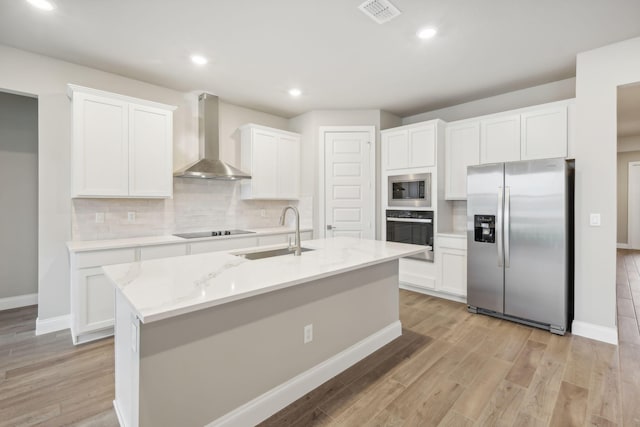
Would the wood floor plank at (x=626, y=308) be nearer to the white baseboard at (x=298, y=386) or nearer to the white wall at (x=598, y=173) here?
the white wall at (x=598, y=173)

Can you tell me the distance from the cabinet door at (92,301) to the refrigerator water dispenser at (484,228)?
3794 mm

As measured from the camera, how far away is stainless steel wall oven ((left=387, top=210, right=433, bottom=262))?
414cm

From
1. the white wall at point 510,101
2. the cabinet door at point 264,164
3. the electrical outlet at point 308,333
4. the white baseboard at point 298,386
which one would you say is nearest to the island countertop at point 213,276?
the electrical outlet at point 308,333

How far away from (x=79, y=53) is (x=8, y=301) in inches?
120

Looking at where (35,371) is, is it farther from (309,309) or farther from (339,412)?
(339,412)

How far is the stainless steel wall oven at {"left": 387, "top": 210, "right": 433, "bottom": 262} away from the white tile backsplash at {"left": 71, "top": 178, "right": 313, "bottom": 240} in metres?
1.27

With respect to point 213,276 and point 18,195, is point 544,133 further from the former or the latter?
point 18,195

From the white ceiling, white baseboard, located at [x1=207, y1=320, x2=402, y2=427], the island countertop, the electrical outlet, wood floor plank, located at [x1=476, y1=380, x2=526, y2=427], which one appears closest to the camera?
the island countertop

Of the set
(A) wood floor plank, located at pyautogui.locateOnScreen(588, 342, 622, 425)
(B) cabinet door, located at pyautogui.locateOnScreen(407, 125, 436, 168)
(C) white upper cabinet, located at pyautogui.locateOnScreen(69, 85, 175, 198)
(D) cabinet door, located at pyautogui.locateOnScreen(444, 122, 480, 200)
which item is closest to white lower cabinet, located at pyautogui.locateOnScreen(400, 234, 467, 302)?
(D) cabinet door, located at pyautogui.locateOnScreen(444, 122, 480, 200)

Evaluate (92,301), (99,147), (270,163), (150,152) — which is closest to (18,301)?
(92,301)

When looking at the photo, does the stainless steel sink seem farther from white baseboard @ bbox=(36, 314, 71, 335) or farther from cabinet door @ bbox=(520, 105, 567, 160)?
cabinet door @ bbox=(520, 105, 567, 160)

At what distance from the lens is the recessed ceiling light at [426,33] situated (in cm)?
256

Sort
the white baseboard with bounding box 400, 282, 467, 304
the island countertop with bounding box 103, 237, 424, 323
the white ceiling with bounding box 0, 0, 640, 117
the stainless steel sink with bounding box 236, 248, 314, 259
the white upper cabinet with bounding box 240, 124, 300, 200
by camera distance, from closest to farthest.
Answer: the island countertop with bounding box 103, 237, 424, 323 < the white ceiling with bounding box 0, 0, 640, 117 < the stainless steel sink with bounding box 236, 248, 314, 259 < the white baseboard with bounding box 400, 282, 467, 304 < the white upper cabinet with bounding box 240, 124, 300, 200

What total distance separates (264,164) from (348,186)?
4.36 feet
